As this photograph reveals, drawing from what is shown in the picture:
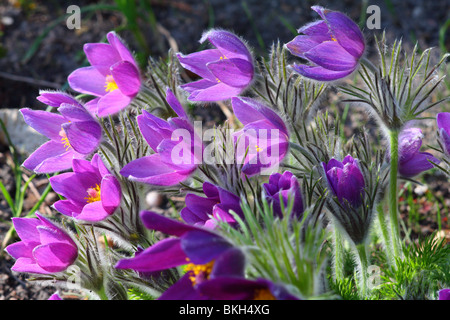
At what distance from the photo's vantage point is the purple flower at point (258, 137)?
5.00 feet

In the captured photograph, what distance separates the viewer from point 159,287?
1600 mm

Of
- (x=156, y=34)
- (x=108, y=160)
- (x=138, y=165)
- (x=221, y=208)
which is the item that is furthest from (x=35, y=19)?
(x=221, y=208)

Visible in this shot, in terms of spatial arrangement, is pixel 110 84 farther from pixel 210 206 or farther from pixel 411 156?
pixel 411 156

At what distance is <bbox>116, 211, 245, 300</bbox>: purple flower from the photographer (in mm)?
1139

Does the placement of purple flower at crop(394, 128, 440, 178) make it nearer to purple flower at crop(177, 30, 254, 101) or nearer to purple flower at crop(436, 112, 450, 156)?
purple flower at crop(436, 112, 450, 156)

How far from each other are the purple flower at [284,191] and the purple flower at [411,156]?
1.60ft

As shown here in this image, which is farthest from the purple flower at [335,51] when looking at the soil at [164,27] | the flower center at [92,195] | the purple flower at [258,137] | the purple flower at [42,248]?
the soil at [164,27]

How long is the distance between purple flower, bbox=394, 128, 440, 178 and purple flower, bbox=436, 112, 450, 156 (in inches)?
5.9

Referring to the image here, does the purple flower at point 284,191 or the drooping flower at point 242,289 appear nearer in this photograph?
the drooping flower at point 242,289

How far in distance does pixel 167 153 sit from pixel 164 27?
7.71 ft

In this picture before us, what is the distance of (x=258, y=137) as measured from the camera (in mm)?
1541

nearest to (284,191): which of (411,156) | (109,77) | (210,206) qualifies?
(210,206)

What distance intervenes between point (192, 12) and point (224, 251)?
282cm

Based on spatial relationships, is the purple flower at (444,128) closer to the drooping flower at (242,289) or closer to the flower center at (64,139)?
the drooping flower at (242,289)
